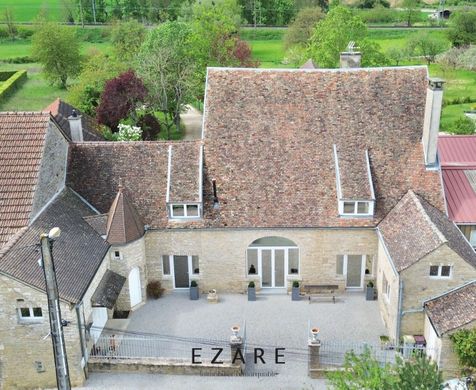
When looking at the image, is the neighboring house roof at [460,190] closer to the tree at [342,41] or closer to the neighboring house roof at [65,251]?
the neighboring house roof at [65,251]

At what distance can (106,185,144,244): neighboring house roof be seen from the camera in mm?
34750

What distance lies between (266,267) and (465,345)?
1343 cm

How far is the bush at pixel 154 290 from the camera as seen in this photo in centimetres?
3725

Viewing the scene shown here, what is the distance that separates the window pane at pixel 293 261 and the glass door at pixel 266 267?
3.84ft

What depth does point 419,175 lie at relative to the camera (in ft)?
120

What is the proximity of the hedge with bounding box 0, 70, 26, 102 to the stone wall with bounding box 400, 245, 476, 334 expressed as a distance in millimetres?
73249

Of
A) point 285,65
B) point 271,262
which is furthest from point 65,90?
point 271,262

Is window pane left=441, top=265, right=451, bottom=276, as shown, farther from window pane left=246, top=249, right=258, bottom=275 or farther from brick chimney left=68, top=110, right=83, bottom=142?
brick chimney left=68, top=110, right=83, bottom=142

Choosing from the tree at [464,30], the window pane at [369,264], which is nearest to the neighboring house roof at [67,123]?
the window pane at [369,264]

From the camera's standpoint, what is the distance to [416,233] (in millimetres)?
32375

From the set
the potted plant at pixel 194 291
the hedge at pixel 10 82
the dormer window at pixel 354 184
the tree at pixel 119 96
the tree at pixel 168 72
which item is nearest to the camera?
the dormer window at pixel 354 184

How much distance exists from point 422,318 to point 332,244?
Result: 23.0 ft

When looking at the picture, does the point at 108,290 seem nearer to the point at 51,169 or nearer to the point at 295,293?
the point at 51,169

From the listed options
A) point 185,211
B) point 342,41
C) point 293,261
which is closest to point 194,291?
point 185,211
